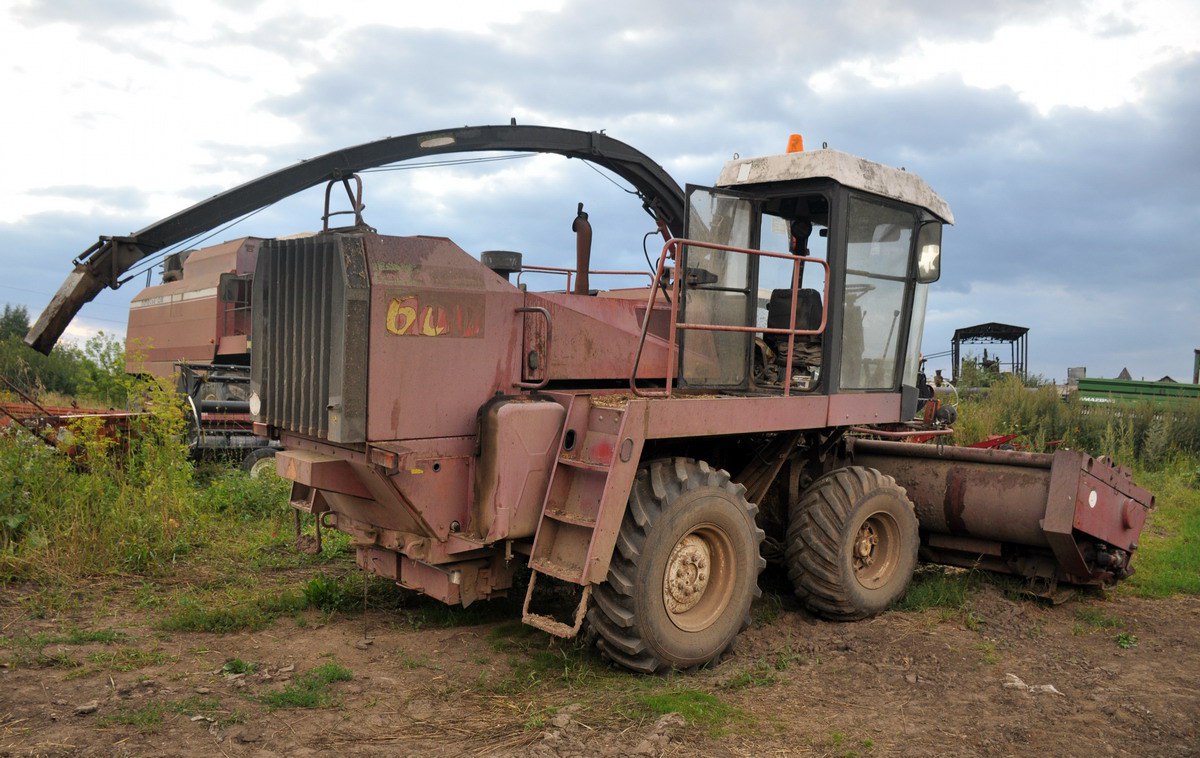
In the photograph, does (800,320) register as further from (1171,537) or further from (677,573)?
(1171,537)

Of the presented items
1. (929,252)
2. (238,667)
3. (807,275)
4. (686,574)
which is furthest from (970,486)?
(238,667)

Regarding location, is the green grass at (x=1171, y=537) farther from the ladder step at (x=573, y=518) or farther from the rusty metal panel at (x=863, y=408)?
the ladder step at (x=573, y=518)

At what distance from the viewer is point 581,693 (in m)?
4.52

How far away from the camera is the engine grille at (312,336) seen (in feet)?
14.4

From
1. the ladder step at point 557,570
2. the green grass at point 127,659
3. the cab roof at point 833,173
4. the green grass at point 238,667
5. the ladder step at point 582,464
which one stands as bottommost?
the green grass at point 127,659

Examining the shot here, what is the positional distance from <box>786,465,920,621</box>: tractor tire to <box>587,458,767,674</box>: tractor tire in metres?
0.83

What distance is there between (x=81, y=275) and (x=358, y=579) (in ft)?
12.0

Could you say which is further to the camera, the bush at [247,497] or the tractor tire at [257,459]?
the tractor tire at [257,459]

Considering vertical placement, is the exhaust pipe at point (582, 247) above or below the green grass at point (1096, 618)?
above

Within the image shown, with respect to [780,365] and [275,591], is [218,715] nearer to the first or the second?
[275,591]

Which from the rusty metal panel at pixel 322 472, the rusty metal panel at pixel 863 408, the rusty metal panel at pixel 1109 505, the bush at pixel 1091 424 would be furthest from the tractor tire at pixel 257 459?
the bush at pixel 1091 424

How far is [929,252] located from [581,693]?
4.49 meters

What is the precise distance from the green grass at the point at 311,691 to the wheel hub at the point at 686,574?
1.76 m

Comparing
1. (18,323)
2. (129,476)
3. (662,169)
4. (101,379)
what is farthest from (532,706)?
(18,323)
